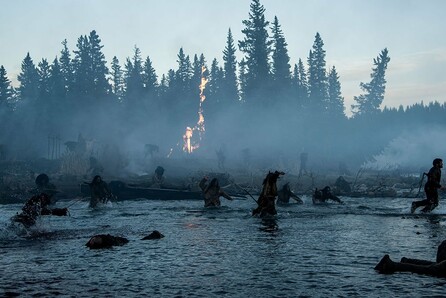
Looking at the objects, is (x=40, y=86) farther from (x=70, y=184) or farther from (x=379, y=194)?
(x=379, y=194)

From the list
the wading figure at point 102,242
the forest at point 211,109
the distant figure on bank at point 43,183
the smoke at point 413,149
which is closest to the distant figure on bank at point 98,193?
the distant figure on bank at point 43,183

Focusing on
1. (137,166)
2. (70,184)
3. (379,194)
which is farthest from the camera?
(137,166)

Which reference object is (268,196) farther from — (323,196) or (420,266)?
(420,266)

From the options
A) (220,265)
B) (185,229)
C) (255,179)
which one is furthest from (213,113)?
(220,265)

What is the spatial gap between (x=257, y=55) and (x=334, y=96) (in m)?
30.1

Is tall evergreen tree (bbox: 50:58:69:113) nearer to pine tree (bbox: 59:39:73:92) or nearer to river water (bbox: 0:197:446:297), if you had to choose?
pine tree (bbox: 59:39:73:92)

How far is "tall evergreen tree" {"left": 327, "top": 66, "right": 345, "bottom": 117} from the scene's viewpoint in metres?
99.3

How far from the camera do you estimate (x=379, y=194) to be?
36688mm

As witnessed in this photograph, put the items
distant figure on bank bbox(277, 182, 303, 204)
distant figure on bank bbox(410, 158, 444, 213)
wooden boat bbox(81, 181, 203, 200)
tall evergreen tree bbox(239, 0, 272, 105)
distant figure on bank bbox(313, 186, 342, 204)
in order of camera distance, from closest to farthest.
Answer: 1. distant figure on bank bbox(410, 158, 444, 213)
2. distant figure on bank bbox(277, 182, 303, 204)
3. distant figure on bank bbox(313, 186, 342, 204)
4. wooden boat bbox(81, 181, 203, 200)
5. tall evergreen tree bbox(239, 0, 272, 105)

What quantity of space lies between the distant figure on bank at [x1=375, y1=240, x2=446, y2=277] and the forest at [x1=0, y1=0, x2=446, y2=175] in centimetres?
4853

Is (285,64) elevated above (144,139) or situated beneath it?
elevated above

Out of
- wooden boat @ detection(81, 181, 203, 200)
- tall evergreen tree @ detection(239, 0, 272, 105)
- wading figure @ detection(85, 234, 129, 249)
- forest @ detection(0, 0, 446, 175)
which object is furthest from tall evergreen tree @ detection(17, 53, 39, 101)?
wading figure @ detection(85, 234, 129, 249)

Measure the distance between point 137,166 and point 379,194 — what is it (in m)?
31.0

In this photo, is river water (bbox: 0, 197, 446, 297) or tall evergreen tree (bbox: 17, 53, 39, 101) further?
tall evergreen tree (bbox: 17, 53, 39, 101)
